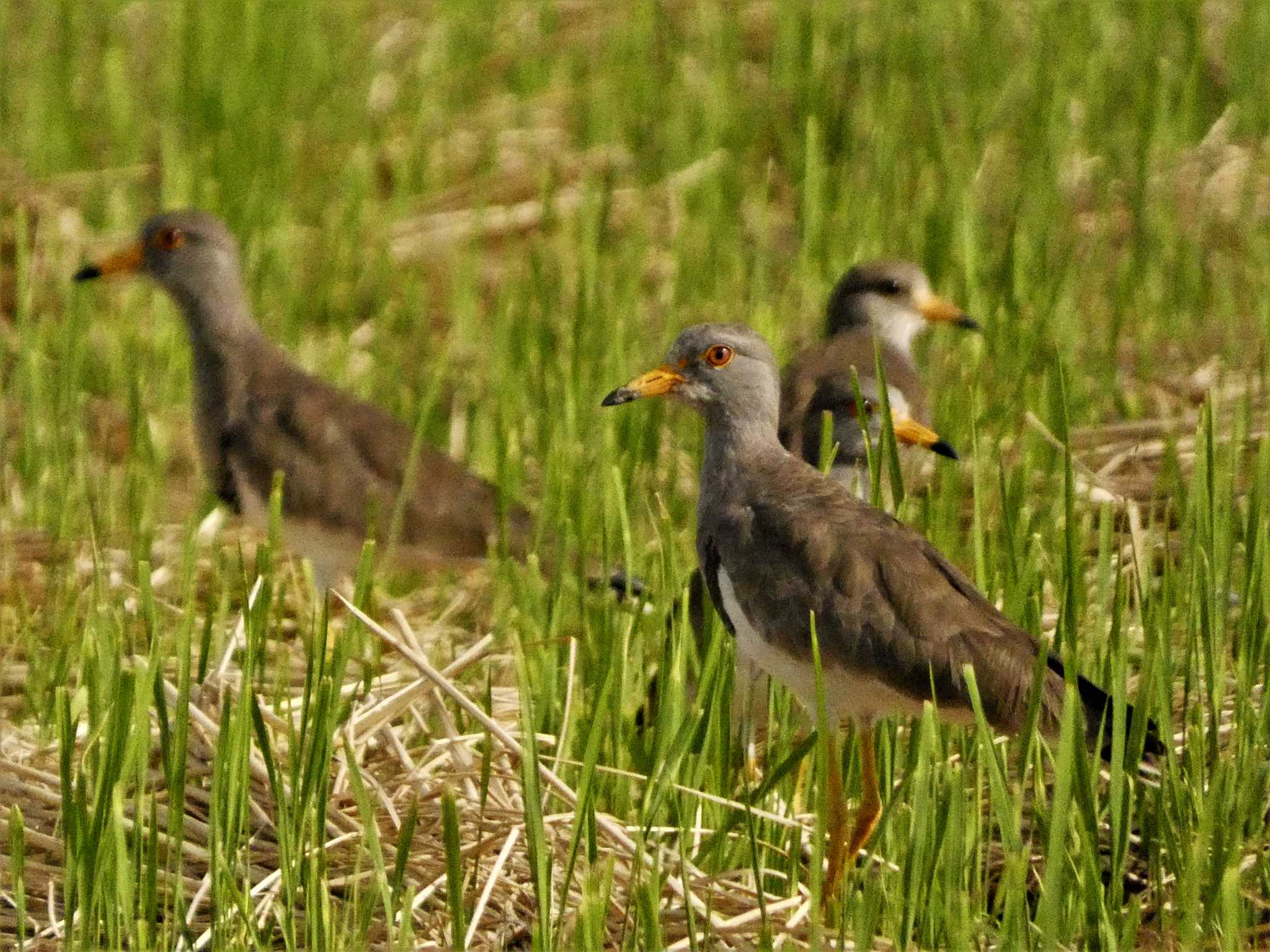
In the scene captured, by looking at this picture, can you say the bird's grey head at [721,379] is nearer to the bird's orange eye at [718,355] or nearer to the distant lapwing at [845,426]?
the bird's orange eye at [718,355]

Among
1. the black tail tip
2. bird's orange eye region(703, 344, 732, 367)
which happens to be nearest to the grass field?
the black tail tip

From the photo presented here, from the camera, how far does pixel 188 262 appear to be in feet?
20.9

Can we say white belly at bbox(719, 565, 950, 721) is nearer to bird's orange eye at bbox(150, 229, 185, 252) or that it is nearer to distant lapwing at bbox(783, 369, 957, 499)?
distant lapwing at bbox(783, 369, 957, 499)

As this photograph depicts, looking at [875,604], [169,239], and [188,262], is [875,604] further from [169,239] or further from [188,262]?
[169,239]

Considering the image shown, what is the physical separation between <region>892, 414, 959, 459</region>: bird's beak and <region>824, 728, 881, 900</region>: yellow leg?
0.80 m

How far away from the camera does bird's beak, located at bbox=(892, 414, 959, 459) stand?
4508mm

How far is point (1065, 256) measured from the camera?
637 cm

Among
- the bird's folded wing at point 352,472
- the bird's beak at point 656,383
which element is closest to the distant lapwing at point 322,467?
the bird's folded wing at point 352,472

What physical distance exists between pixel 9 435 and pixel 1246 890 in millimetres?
3968

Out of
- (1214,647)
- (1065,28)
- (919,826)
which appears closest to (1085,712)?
(1214,647)

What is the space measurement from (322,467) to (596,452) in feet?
2.44

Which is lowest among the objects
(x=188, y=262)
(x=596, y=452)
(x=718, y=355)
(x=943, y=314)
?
(x=596, y=452)

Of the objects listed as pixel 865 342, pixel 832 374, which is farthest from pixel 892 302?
pixel 832 374

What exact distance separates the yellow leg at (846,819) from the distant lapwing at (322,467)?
1.62 m
